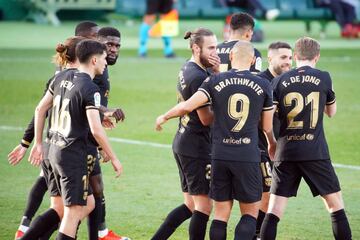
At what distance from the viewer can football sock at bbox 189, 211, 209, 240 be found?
9.85 metres

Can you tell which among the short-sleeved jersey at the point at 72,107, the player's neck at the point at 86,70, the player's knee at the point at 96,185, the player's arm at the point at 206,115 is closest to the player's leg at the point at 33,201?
the player's knee at the point at 96,185

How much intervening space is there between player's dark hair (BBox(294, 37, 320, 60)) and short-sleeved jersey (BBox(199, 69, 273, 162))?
2.54ft

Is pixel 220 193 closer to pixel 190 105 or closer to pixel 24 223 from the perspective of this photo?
pixel 190 105

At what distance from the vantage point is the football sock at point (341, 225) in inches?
390

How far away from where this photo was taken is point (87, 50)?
9219 millimetres

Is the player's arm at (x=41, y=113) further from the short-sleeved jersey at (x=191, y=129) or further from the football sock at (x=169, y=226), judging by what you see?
the football sock at (x=169, y=226)

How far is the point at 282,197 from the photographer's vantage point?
10.0 meters

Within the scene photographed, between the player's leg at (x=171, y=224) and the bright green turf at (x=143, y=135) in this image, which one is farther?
the bright green turf at (x=143, y=135)

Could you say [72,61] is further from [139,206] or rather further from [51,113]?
[139,206]

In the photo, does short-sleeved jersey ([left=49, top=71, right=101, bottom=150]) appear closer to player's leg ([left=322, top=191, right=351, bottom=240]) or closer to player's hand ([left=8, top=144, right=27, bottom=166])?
player's hand ([left=8, top=144, right=27, bottom=166])

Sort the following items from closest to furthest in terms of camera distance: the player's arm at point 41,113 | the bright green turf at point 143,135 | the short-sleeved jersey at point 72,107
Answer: the short-sleeved jersey at point 72,107
the player's arm at point 41,113
the bright green turf at point 143,135

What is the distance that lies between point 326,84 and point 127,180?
4.75m

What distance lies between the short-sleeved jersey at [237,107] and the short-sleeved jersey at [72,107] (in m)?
1.05

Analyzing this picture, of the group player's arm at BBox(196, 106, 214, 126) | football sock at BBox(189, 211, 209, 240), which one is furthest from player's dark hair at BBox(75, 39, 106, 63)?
football sock at BBox(189, 211, 209, 240)
